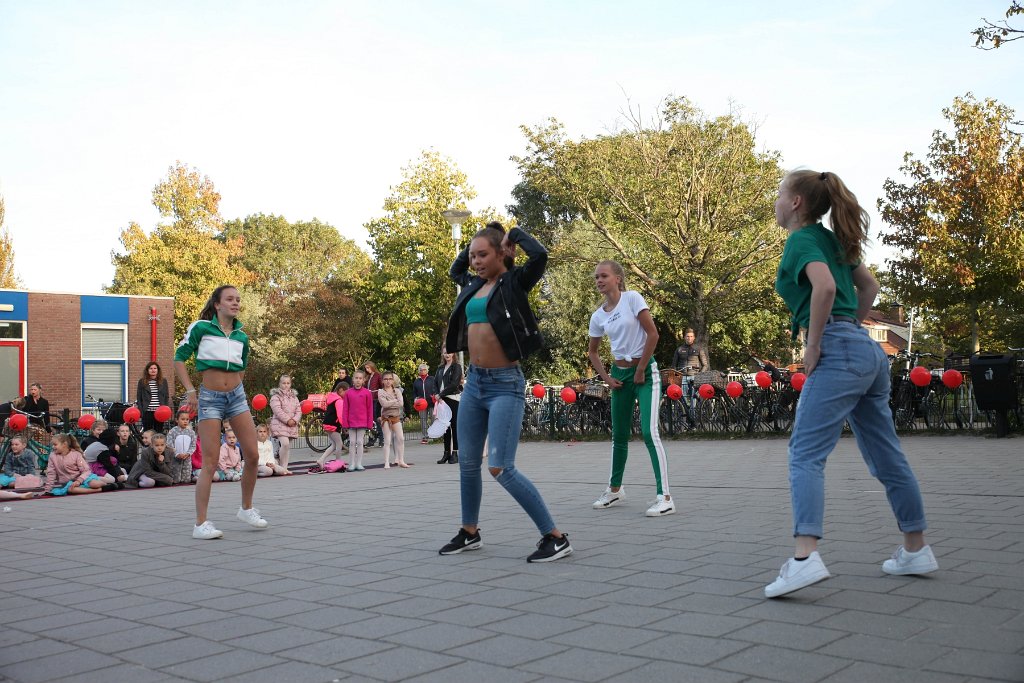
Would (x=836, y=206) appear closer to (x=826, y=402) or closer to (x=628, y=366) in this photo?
(x=826, y=402)

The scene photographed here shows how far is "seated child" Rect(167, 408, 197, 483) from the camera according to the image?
12.6 metres

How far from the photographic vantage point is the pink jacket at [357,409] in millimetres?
14203

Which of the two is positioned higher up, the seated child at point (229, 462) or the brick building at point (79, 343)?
the brick building at point (79, 343)

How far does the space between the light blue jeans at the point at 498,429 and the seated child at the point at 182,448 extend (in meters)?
7.93

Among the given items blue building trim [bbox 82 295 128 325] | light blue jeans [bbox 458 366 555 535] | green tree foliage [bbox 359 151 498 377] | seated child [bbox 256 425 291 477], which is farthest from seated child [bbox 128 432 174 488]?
green tree foliage [bbox 359 151 498 377]

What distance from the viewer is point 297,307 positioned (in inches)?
1674

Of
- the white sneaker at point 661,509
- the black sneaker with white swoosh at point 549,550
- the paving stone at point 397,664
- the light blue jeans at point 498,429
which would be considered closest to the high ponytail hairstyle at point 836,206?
the light blue jeans at point 498,429

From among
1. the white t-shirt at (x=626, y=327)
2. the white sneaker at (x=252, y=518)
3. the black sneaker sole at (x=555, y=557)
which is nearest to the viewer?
the black sneaker sole at (x=555, y=557)

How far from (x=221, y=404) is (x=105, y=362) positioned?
98.4ft

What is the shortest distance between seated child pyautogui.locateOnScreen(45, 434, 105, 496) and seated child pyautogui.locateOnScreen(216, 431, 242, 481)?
60.8 inches

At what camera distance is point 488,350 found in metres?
5.66

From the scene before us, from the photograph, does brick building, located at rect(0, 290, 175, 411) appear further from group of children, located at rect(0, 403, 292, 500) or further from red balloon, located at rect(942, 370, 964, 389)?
red balloon, located at rect(942, 370, 964, 389)

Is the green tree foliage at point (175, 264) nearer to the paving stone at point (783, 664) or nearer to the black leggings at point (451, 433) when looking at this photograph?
the black leggings at point (451, 433)

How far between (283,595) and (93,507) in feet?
19.1
